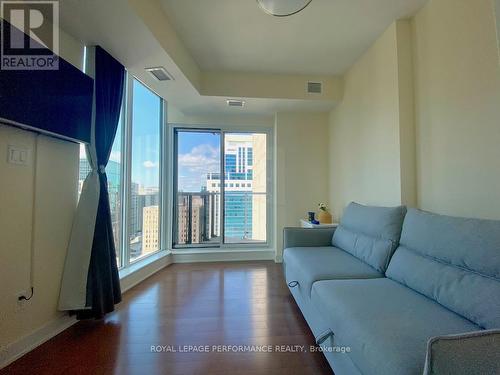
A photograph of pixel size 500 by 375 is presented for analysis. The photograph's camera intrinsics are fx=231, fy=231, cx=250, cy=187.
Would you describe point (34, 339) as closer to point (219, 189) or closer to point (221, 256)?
point (221, 256)

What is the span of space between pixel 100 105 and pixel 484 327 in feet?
10.0

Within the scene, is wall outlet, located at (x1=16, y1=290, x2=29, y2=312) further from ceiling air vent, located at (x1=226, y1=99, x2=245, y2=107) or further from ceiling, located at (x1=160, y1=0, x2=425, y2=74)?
ceiling air vent, located at (x1=226, y1=99, x2=245, y2=107)

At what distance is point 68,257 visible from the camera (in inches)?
78.0

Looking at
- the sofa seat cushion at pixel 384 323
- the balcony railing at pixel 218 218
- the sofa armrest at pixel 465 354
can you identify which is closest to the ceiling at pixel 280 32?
the balcony railing at pixel 218 218

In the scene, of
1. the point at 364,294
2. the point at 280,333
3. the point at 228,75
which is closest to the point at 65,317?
the point at 280,333

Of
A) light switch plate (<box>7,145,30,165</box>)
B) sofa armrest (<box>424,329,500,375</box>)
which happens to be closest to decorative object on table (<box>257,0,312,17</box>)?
light switch plate (<box>7,145,30,165</box>)

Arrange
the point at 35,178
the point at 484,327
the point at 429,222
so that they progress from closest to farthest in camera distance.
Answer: the point at 484,327, the point at 429,222, the point at 35,178

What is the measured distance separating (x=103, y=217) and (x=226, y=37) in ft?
7.54

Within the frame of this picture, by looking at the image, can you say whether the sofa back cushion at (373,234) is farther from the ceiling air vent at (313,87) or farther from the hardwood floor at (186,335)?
the ceiling air vent at (313,87)

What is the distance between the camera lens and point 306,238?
8.86 feet

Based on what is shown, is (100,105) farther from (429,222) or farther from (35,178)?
(429,222)
